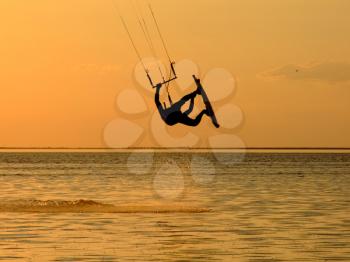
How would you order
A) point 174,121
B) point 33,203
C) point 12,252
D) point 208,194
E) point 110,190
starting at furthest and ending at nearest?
point 110,190 → point 208,194 → point 33,203 → point 174,121 → point 12,252

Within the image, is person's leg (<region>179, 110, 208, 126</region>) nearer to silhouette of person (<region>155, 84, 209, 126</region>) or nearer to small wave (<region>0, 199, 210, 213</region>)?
silhouette of person (<region>155, 84, 209, 126</region>)

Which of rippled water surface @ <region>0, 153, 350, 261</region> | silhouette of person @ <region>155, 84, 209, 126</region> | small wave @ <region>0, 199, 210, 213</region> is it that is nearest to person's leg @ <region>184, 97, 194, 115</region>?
silhouette of person @ <region>155, 84, 209, 126</region>

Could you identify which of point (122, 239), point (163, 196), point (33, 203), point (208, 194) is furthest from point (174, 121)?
point (208, 194)

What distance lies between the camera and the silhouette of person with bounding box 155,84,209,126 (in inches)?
1540

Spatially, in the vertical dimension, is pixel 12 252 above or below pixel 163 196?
above

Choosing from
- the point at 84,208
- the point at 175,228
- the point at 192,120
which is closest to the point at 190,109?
the point at 192,120

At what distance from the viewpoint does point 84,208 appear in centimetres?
5331

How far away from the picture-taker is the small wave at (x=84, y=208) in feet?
172

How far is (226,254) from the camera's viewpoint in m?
34.0

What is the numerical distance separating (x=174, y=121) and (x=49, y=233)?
740 centimetres

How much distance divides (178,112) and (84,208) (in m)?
15.7

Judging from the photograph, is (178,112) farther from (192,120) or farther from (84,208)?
(84,208)

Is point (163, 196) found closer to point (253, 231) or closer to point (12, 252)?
point (253, 231)

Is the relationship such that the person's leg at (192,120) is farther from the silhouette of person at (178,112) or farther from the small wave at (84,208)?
the small wave at (84,208)
